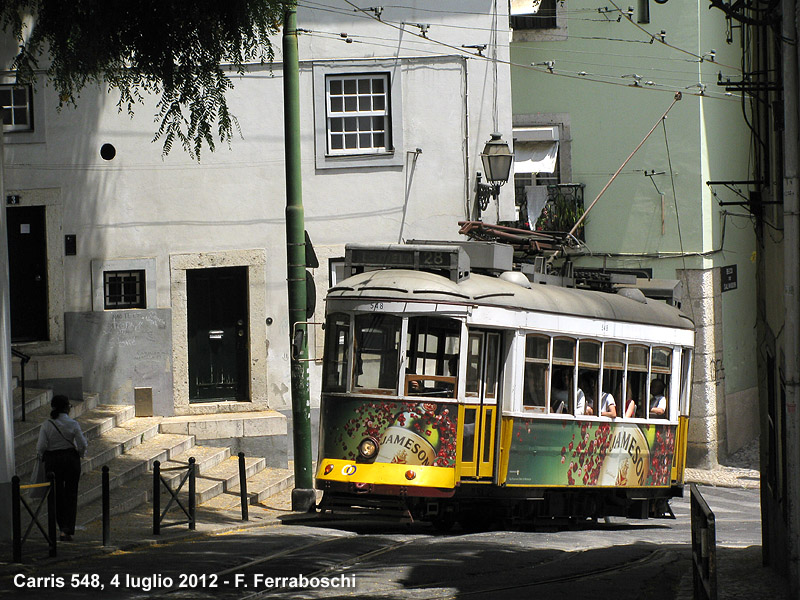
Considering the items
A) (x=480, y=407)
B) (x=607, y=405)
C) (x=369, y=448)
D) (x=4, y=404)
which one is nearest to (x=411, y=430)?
(x=369, y=448)

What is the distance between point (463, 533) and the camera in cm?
1453

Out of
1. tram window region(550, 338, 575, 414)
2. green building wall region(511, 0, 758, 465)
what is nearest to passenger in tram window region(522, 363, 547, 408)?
tram window region(550, 338, 575, 414)

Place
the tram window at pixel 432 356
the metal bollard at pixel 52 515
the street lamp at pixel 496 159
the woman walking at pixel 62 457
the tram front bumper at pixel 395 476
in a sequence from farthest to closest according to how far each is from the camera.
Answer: the street lamp at pixel 496 159, the tram window at pixel 432 356, the woman walking at pixel 62 457, the tram front bumper at pixel 395 476, the metal bollard at pixel 52 515

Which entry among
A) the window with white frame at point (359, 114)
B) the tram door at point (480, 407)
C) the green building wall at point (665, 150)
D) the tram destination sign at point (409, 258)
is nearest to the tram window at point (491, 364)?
the tram door at point (480, 407)

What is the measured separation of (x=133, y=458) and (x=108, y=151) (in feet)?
18.2

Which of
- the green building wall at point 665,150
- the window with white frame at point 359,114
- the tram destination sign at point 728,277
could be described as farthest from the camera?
the tram destination sign at point 728,277

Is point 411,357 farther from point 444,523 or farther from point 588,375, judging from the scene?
point 588,375

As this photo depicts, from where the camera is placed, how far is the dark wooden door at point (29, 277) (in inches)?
808

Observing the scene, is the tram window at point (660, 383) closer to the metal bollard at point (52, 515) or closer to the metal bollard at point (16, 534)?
the metal bollard at point (52, 515)

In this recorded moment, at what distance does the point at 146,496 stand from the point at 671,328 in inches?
279

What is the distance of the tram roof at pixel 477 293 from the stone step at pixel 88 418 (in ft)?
16.8

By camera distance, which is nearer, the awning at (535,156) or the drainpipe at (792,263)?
the drainpipe at (792,263)

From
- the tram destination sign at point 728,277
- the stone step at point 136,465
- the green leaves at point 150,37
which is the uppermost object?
the green leaves at point 150,37

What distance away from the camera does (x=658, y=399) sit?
1595cm
